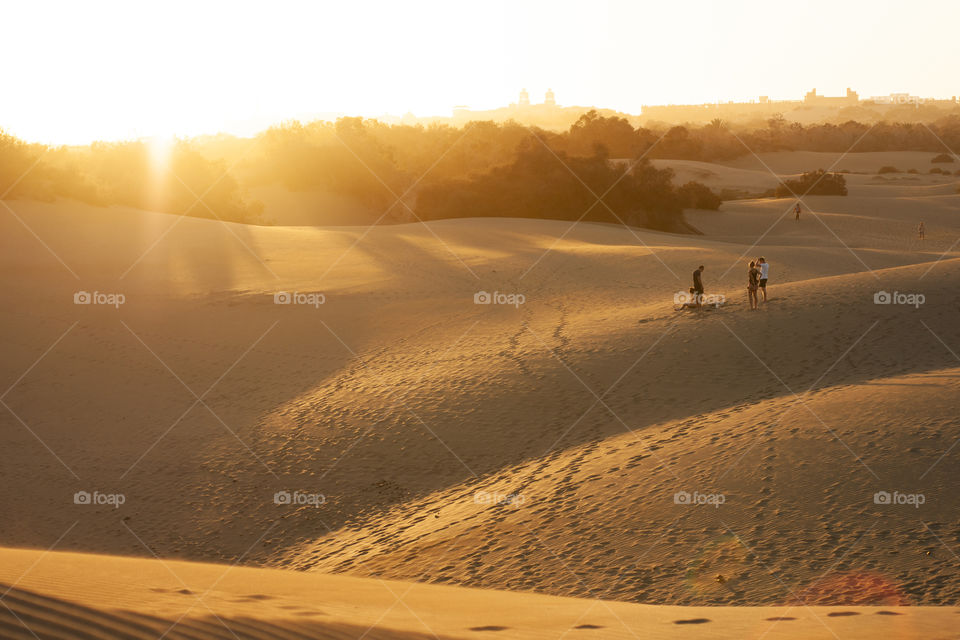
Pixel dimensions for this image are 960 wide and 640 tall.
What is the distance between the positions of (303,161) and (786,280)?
137 ft

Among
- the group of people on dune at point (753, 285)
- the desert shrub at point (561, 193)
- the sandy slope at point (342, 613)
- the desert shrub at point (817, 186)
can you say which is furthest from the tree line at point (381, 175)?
the sandy slope at point (342, 613)

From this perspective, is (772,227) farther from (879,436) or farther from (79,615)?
(79,615)

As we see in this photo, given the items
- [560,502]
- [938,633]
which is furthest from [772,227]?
[938,633]

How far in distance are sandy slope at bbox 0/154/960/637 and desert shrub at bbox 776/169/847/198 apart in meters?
32.5

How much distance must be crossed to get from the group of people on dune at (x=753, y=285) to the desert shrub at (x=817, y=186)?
42010 millimetres

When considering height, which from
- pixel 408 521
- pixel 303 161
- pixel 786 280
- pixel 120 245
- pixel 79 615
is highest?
pixel 303 161

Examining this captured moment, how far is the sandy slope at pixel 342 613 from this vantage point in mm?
6344

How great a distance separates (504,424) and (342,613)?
25.8ft

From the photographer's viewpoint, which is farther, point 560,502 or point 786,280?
point 786,280

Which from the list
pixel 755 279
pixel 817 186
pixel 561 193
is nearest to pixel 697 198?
pixel 561 193

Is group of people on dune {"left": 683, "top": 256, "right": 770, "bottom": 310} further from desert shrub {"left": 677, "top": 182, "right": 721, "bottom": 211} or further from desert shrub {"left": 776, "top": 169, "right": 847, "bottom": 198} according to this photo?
desert shrub {"left": 776, "top": 169, "right": 847, "bottom": 198}

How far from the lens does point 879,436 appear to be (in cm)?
1154

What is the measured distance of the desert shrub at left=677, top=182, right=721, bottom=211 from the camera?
2058 inches

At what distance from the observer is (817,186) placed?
5984 centimetres
